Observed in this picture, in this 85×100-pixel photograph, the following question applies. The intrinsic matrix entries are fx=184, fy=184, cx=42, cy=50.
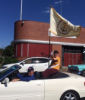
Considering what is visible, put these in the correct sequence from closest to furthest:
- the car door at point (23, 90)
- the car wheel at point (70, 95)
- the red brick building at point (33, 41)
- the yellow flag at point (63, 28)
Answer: the car door at point (23, 90) → the car wheel at point (70, 95) → the yellow flag at point (63, 28) → the red brick building at point (33, 41)

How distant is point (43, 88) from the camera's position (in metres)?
5.46

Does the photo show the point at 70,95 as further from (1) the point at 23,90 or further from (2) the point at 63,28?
(2) the point at 63,28

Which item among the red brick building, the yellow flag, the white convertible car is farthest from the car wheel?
the red brick building

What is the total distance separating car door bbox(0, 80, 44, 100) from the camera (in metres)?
5.25

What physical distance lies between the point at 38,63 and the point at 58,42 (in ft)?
26.8

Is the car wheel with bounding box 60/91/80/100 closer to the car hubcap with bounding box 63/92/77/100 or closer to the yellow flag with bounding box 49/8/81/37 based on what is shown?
the car hubcap with bounding box 63/92/77/100

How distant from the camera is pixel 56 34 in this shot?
29.9ft

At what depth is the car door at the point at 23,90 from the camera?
5.25 metres

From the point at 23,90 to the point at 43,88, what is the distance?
59cm

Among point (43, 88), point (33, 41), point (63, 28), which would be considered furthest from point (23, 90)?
point (33, 41)

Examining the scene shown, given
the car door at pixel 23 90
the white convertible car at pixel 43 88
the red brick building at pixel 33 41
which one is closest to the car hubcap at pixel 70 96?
the white convertible car at pixel 43 88

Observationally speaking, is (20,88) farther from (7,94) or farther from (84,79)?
(84,79)

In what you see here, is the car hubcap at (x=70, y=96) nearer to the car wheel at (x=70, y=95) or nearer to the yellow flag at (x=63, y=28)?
the car wheel at (x=70, y=95)

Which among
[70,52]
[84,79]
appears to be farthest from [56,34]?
[70,52]
